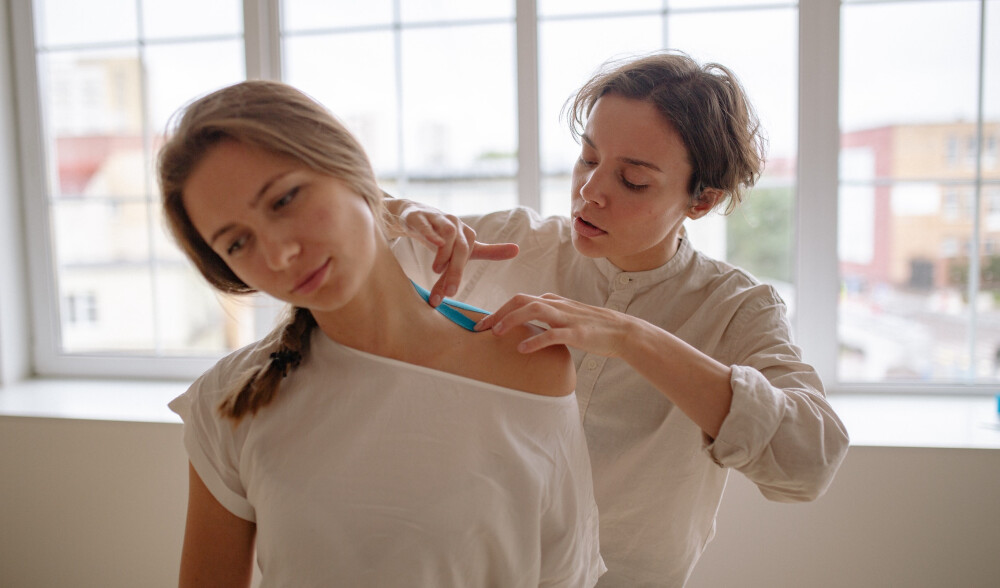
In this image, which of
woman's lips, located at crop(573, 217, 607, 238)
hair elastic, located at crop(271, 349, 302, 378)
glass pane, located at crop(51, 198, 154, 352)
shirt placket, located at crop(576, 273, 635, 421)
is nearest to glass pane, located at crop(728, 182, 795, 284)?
shirt placket, located at crop(576, 273, 635, 421)

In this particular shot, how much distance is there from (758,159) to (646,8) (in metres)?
1.28

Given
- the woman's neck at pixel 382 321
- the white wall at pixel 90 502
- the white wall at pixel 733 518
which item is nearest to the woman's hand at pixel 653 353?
the woman's neck at pixel 382 321

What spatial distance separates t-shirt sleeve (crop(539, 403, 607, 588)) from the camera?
3.72 ft

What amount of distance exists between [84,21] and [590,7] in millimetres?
2038

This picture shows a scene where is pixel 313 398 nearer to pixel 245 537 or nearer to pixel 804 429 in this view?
pixel 245 537

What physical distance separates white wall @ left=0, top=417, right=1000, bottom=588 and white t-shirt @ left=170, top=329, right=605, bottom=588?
1273mm

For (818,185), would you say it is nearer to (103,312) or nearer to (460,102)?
(460,102)

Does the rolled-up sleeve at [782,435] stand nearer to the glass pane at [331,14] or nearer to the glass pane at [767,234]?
the glass pane at [767,234]

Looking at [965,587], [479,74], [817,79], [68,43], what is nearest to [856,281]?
[817,79]

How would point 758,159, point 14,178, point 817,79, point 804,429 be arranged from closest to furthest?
point 804,429
point 758,159
point 817,79
point 14,178

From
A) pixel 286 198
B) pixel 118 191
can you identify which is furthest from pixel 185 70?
pixel 286 198

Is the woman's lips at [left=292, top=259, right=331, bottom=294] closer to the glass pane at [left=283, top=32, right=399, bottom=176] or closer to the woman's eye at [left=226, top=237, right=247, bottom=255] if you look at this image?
the woman's eye at [left=226, top=237, right=247, bottom=255]

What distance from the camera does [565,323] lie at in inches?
44.3

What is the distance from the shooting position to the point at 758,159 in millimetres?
1495
